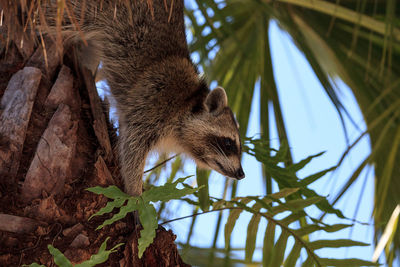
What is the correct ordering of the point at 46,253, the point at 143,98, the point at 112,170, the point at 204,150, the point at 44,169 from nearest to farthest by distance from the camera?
the point at 46,253
the point at 44,169
the point at 112,170
the point at 143,98
the point at 204,150

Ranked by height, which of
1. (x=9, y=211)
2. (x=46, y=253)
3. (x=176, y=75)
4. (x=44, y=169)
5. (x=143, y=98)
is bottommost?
(x=46, y=253)

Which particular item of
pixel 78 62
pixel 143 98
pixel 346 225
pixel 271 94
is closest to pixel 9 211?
pixel 78 62

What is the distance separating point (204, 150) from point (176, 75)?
49 cm

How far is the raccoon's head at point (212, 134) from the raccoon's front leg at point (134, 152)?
0.26 m

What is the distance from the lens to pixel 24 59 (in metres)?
2.11

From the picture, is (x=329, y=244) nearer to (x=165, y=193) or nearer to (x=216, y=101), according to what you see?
(x=165, y=193)

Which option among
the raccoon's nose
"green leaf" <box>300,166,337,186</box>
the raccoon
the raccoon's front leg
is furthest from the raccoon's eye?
"green leaf" <box>300,166,337,186</box>

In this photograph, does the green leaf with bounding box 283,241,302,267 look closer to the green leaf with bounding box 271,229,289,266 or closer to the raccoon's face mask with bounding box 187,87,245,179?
the green leaf with bounding box 271,229,289,266

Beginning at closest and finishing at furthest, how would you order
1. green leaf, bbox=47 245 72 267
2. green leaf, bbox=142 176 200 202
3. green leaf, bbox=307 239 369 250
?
1. green leaf, bbox=47 245 72 267
2. green leaf, bbox=142 176 200 202
3. green leaf, bbox=307 239 369 250

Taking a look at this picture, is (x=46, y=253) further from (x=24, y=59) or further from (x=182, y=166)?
(x=182, y=166)

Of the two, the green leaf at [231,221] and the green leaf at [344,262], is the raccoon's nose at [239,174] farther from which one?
the green leaf at [344,262]

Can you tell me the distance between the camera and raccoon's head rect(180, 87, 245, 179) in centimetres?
291

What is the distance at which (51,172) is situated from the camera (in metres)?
1.78

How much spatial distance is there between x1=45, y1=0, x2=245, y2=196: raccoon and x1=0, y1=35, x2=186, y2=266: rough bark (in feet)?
1.95
